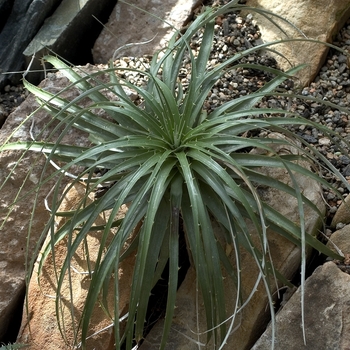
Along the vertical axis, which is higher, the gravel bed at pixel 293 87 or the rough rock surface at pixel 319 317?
the gravel bed at pixel 293 87

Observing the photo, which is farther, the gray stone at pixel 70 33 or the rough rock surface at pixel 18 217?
the gray stone at pixel 70 33

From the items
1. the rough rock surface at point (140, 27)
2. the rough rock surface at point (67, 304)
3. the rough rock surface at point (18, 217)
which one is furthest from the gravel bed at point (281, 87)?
the rough rock surface at point (67, 304)

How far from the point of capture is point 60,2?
3279mm

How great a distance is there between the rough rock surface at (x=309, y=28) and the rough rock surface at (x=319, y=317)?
1045 millimetres

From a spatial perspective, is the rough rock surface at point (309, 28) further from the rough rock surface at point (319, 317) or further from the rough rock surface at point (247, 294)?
the rough rock surface at point (319, 317)

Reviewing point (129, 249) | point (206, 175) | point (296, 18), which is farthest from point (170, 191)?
point (296, 18)

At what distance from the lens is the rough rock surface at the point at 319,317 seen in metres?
2.01

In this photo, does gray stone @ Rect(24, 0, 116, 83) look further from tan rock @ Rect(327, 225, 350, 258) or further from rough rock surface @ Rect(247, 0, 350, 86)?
tan rock @ Rect(327, 225, 350, 258)

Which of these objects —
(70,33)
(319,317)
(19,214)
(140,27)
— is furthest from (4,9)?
(319,317)

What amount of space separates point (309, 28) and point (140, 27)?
0.87m

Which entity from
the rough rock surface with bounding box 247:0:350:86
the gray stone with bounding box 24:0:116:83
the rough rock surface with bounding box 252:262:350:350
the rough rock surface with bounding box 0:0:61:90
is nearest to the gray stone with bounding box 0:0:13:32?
the rough rock surface with bounding box 0:0:61:90

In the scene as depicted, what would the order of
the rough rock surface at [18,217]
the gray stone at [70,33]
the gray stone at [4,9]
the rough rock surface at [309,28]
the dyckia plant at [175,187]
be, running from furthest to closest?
the gray stone at [4,9] → the gray stone at [70,33] → the rough rock surface at [309,28] → the rough rock surface at [18,217] → the dyckia plant at [175,187]

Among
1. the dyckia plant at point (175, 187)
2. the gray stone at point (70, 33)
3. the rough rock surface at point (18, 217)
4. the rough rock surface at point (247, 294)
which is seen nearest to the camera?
the dyckia plant at point (175, 187)

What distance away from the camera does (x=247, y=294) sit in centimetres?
225
